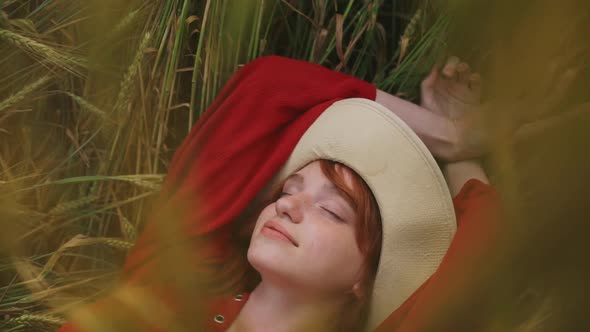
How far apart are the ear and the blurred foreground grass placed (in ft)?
1.05

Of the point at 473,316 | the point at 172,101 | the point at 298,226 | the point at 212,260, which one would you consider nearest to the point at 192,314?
the point at 473,316

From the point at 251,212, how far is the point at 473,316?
2.78ft

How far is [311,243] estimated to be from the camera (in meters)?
Result: 0.82

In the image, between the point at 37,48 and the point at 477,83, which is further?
the point at 37,48

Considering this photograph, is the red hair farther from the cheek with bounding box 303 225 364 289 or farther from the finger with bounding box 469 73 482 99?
the finger with bounding box 469 73 482 99

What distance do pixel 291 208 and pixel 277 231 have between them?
4 cm

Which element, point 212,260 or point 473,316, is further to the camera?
point 212,260

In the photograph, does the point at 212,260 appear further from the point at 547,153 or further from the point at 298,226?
the point at 547,153

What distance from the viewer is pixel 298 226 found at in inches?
32.6

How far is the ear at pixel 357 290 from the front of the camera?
89cm

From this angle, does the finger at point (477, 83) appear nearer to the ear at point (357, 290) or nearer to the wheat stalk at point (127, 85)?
the wheat stalk at point (127, 85)

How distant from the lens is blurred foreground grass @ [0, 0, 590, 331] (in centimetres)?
17

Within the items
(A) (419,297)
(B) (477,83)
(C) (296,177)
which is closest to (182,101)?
(C) (296,177)

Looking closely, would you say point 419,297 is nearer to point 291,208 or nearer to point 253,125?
point 291,208
